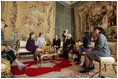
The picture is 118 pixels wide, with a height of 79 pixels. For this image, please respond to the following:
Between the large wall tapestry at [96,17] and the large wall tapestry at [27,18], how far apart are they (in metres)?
2.35

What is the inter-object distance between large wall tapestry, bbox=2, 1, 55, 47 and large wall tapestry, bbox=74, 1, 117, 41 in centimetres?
235

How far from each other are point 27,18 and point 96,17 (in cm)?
506

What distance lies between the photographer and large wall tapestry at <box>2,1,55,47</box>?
5340 mm

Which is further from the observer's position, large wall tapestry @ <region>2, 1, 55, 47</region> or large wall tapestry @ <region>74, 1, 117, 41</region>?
large wall tapestry @ <region>74, 1, 117, 41</region>

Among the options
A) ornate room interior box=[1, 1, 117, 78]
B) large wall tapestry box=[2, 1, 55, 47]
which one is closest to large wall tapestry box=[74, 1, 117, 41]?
ornate room interior box=[1, 1, 117, 78]

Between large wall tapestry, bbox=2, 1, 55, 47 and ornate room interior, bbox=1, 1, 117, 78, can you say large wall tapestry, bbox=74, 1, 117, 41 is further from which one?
large wall tapestry, bbox=2, 1, 55, 47

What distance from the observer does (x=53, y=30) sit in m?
7.22

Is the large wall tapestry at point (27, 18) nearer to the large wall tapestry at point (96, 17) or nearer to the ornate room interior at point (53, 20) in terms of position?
the ornate room interior at point (53, 20)

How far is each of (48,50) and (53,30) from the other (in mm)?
3737

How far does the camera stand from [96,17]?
21.5 ft

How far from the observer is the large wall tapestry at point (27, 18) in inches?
210

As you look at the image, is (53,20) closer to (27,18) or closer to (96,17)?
(27,18)

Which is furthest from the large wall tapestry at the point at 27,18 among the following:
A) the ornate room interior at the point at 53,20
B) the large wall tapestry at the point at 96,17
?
the large wall tapestry at the point at 96,17

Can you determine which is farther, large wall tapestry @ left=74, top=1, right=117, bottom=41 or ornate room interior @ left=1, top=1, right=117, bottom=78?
large wall tapestry @ left=74, top=1, right=117, bottom=41
